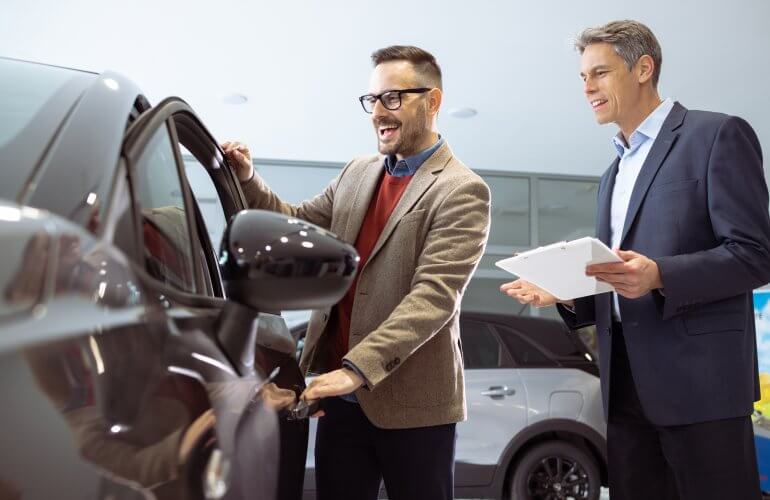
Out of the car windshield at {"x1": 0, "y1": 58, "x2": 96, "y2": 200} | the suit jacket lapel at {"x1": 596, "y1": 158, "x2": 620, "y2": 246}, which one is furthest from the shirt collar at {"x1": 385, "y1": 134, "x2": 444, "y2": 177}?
the car windshield at {"x1": 0, "y1": 58, "x2": 96, "y2": 200}

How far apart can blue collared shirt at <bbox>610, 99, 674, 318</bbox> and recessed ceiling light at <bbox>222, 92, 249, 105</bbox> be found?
4637 mm

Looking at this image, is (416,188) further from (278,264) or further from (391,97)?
(278,264)

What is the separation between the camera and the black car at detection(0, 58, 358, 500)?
1.65ft

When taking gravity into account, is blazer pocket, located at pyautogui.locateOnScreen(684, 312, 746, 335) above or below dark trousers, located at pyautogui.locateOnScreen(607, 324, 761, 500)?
above

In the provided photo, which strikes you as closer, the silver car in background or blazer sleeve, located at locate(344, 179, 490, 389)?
blazer sleeve, located at locate(344, 179, 490, 389)

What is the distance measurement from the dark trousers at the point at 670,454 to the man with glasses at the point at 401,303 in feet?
1.36

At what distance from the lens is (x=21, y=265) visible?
496 millimetres

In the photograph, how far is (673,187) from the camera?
1.59m

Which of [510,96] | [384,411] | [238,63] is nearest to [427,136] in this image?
[384,411]

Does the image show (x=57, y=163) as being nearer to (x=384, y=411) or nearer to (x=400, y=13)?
(x=384, y=411)

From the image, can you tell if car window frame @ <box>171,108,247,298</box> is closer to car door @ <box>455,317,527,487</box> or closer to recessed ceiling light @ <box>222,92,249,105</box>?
car door @ <box>455,317,527,487</box>

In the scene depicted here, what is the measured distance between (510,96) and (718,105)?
186 cm

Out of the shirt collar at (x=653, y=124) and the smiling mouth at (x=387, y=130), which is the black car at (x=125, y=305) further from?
the shirt collar at (x=653, y=124)

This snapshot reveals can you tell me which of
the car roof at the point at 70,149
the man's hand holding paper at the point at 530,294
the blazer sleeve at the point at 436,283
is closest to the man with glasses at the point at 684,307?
the man's hand holding paper at the point at 530,294
